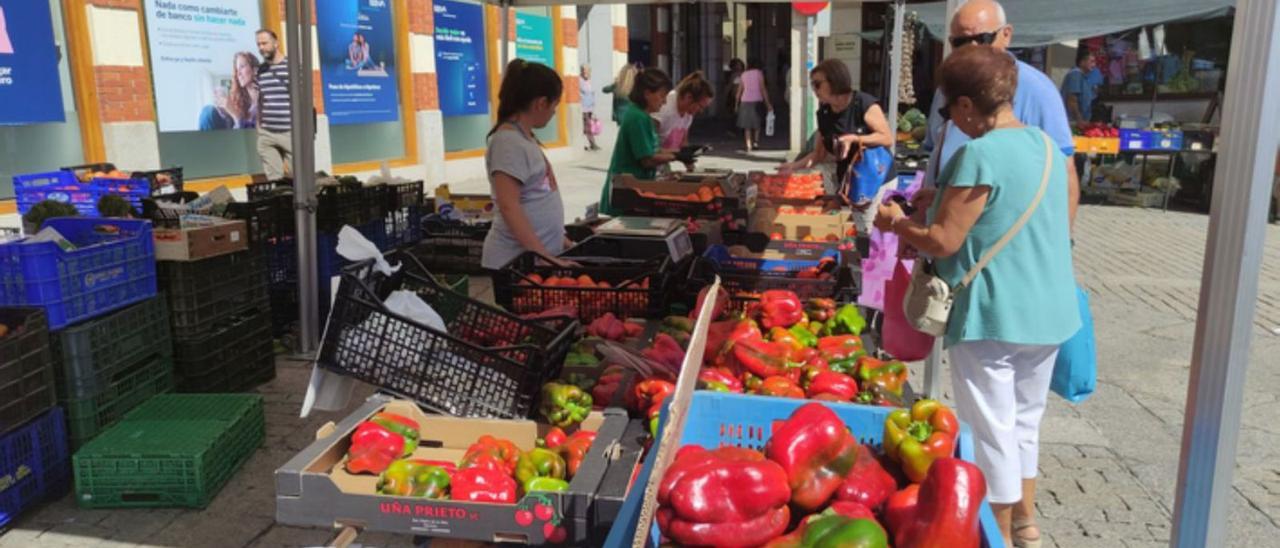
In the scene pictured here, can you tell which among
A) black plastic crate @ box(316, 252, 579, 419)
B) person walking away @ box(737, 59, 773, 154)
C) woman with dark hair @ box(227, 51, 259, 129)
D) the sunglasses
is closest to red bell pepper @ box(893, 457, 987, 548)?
black plastic crate @ box(316, 252, 579, 419)

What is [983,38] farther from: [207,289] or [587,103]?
[587,103]

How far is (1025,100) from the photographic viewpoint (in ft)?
12.3

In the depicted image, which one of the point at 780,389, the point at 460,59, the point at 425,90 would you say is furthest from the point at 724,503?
the point at 460,59

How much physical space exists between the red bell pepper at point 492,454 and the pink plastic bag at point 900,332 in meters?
1.49

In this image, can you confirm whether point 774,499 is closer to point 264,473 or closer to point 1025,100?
point 1025,100

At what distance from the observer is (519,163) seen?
15.2 ft

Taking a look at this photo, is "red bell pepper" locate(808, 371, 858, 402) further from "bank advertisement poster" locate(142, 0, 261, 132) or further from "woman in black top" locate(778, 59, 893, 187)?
"bank advertisement poster" locate(142, 0, 261, 132)

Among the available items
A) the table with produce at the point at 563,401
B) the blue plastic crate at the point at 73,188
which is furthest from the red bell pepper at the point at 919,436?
the blue plastic crate at the point at 73,188

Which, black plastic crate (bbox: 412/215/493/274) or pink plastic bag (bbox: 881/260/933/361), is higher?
pink plastic bag (bbox: 881/260/933/361)

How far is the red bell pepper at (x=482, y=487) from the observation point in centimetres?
248

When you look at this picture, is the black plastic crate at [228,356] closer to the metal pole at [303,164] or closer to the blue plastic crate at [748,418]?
the metal pole at [303,164]

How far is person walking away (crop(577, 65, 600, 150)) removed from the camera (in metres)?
21.2

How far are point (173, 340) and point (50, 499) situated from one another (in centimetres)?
115

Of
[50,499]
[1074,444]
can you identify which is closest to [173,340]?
[50,499]
